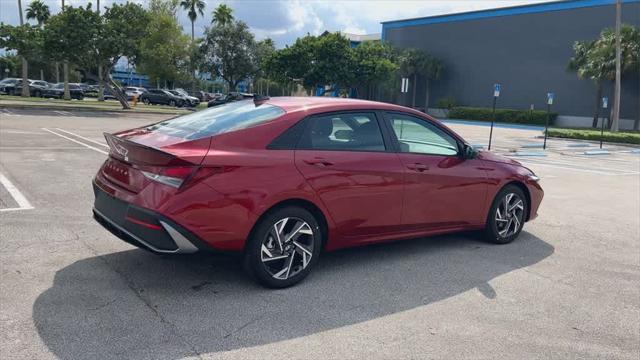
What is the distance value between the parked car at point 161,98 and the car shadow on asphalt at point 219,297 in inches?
1698

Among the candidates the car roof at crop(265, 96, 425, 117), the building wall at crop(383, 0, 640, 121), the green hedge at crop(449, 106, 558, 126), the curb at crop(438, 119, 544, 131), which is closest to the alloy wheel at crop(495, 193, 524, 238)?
the car roof at crop(265, 96, 425, 117)

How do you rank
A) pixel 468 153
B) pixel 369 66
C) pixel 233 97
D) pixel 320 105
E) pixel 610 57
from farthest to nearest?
1. pixel 369 66
2. pixel 610 57
3. pixel 233 97
4. pixel 468 153
5. pixel 320 105

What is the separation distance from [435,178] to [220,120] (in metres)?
2.14

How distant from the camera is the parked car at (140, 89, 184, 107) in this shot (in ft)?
152

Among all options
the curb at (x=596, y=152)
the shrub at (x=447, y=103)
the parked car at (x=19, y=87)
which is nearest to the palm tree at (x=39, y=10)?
the parked car at (x=19, y=87)

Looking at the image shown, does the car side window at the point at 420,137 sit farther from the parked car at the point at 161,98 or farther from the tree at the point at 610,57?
the parked car at the point at 161,98

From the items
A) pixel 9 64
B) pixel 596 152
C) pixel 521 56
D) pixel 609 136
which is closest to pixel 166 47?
pixel 521 56

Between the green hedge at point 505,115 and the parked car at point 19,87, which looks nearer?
the green hedge at point 505,115

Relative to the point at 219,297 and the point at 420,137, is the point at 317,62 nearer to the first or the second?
the point at 420,137

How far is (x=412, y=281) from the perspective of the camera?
15.7ft

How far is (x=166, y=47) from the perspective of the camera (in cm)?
5094

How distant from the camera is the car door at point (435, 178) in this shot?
514cm

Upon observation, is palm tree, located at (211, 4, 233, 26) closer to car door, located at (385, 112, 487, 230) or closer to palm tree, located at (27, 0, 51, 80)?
palm tree, located at (27, 0, 51, 80)

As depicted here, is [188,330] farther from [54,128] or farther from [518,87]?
[518,87]
